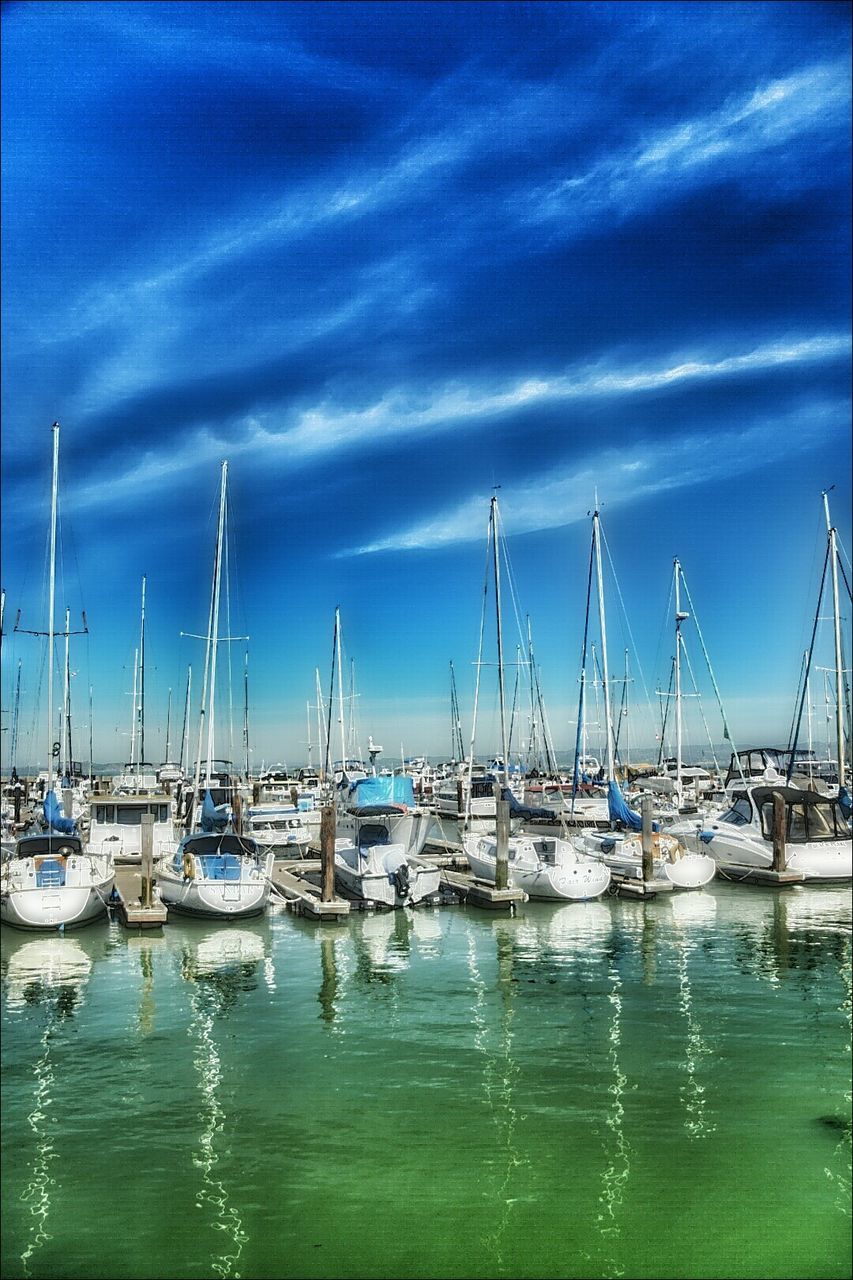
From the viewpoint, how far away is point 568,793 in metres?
56.1

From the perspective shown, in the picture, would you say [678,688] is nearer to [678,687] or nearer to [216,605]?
[678,687]

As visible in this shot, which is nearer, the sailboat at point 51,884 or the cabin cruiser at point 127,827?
the sailboat at point 51,884

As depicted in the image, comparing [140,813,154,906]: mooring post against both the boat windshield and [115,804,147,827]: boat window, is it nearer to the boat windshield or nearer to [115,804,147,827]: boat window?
[115,804,147,827]: boat window

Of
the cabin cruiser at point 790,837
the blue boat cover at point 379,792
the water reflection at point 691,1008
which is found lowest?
the water reflection at point 691,1008

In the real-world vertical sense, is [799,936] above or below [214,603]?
below

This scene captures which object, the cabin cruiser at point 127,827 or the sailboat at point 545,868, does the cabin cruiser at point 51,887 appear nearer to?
the cabin cruiser at point 127,827

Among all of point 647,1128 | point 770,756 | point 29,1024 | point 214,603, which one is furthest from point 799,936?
point 770,756

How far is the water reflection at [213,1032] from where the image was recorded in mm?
9188

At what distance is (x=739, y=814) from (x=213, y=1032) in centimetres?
2588

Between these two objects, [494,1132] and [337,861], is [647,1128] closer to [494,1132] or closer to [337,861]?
[494,1132]

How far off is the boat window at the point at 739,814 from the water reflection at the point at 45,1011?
2448 centimetres

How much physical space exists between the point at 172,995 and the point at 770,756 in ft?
216

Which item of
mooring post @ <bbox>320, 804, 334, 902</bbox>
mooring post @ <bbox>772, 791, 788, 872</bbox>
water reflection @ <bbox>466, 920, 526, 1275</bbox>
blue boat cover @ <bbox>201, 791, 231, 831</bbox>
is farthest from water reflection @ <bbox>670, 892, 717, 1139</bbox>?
blue boat cover @ <bbox>201, 791, 231, 831</bbox>

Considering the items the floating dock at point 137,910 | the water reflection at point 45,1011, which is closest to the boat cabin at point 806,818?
the floating dock at point 137,910
